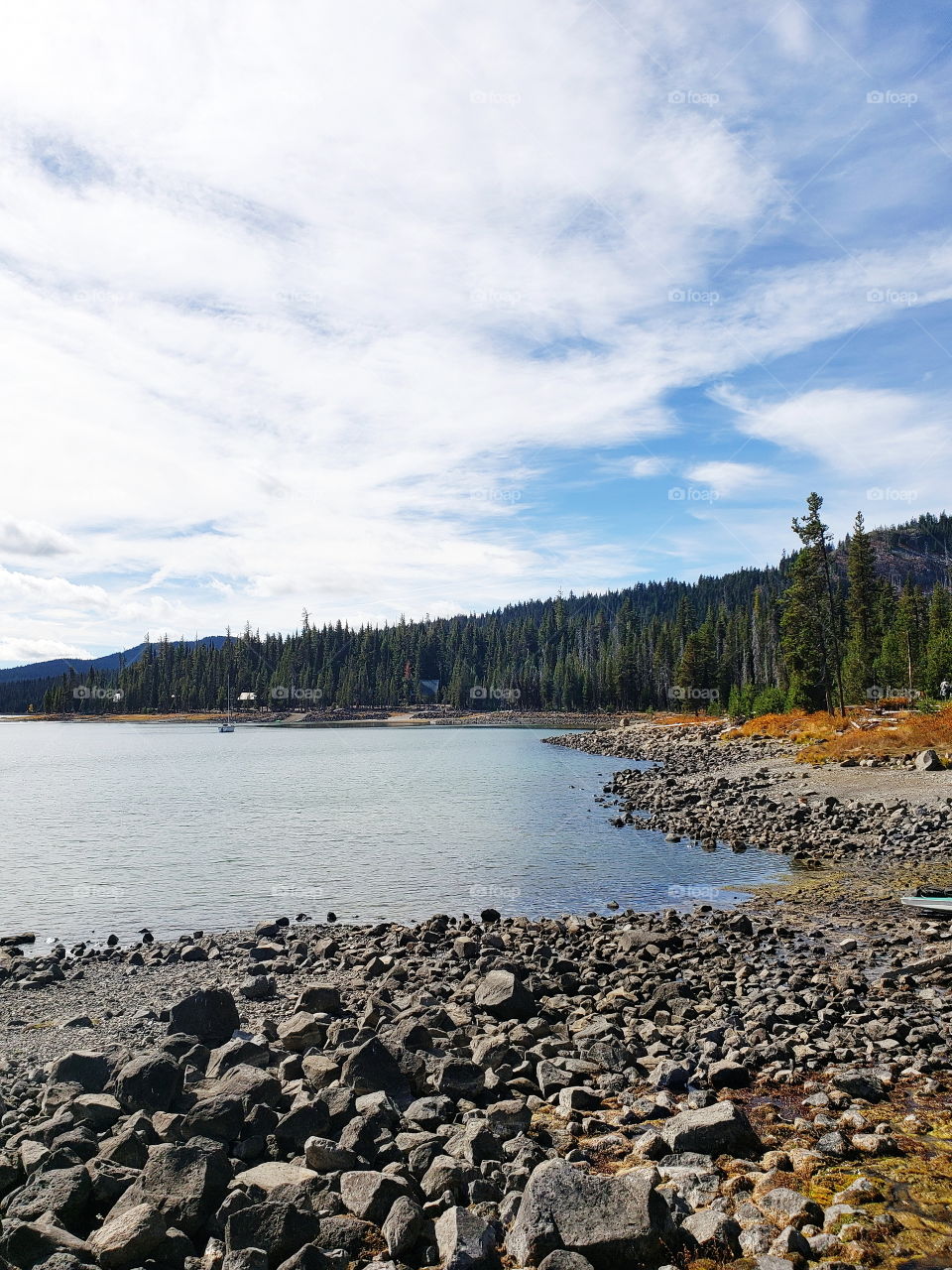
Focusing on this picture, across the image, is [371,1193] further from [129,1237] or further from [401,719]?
[401,719]

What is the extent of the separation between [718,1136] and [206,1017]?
754 centimetres

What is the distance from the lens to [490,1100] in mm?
9141

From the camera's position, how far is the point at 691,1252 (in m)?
6.04

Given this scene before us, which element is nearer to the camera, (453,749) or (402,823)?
(402,823)

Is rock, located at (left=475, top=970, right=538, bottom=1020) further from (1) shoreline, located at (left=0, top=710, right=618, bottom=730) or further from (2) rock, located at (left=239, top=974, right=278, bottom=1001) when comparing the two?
(1) shoreline, located at (left=0, top=710, right=618, bottom=730)

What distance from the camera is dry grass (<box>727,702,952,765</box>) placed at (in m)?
38.3

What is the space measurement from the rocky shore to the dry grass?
2421cm

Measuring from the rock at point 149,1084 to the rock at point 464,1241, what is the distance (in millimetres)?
3965

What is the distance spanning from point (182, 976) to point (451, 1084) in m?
8.00

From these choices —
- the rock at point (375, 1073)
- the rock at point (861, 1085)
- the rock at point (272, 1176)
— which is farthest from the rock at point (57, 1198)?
the rock at point (861, 1085)

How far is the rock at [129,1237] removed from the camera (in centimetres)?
608

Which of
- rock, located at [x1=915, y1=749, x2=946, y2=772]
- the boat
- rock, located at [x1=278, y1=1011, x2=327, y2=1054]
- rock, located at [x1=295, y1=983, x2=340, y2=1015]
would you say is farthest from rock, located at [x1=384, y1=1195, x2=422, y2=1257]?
the boat

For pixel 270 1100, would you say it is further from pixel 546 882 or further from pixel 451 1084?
pixel 546 882

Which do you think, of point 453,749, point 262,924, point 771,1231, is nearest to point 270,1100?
point 771,1231
